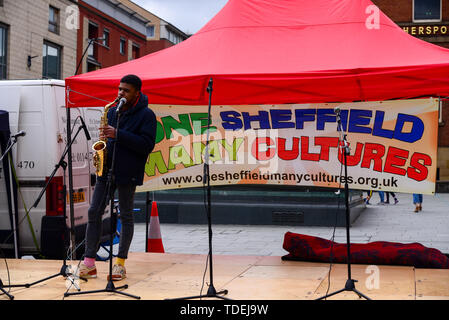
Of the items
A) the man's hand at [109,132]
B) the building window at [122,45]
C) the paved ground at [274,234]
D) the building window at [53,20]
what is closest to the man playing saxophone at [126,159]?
the man's hand at [109,132]

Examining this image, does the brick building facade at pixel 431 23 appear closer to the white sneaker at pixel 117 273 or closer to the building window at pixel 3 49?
the building window at pixel 3 49

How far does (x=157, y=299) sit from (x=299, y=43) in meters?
3.40

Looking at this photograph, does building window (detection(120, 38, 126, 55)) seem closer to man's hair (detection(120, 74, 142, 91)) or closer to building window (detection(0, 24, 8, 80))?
building window (detection(0, 24, 8, 80))

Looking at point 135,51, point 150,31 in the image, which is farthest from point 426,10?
point 150,31

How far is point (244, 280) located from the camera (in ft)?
20.2

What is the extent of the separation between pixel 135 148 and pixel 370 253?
3214 mm

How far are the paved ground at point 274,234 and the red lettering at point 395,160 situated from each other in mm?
3201

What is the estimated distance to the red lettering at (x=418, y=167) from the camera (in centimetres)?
741

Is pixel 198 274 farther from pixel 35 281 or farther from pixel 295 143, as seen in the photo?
pixel 295 143

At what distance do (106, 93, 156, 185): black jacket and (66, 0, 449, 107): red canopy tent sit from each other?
2.02 feet

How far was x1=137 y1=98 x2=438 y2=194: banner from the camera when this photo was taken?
747cm

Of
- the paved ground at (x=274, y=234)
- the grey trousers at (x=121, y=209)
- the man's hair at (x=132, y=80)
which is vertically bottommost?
the paved ground at (x=274, y=234)

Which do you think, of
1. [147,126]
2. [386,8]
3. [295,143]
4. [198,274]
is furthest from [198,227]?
[386,8]

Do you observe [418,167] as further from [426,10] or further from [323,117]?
[426,10]
